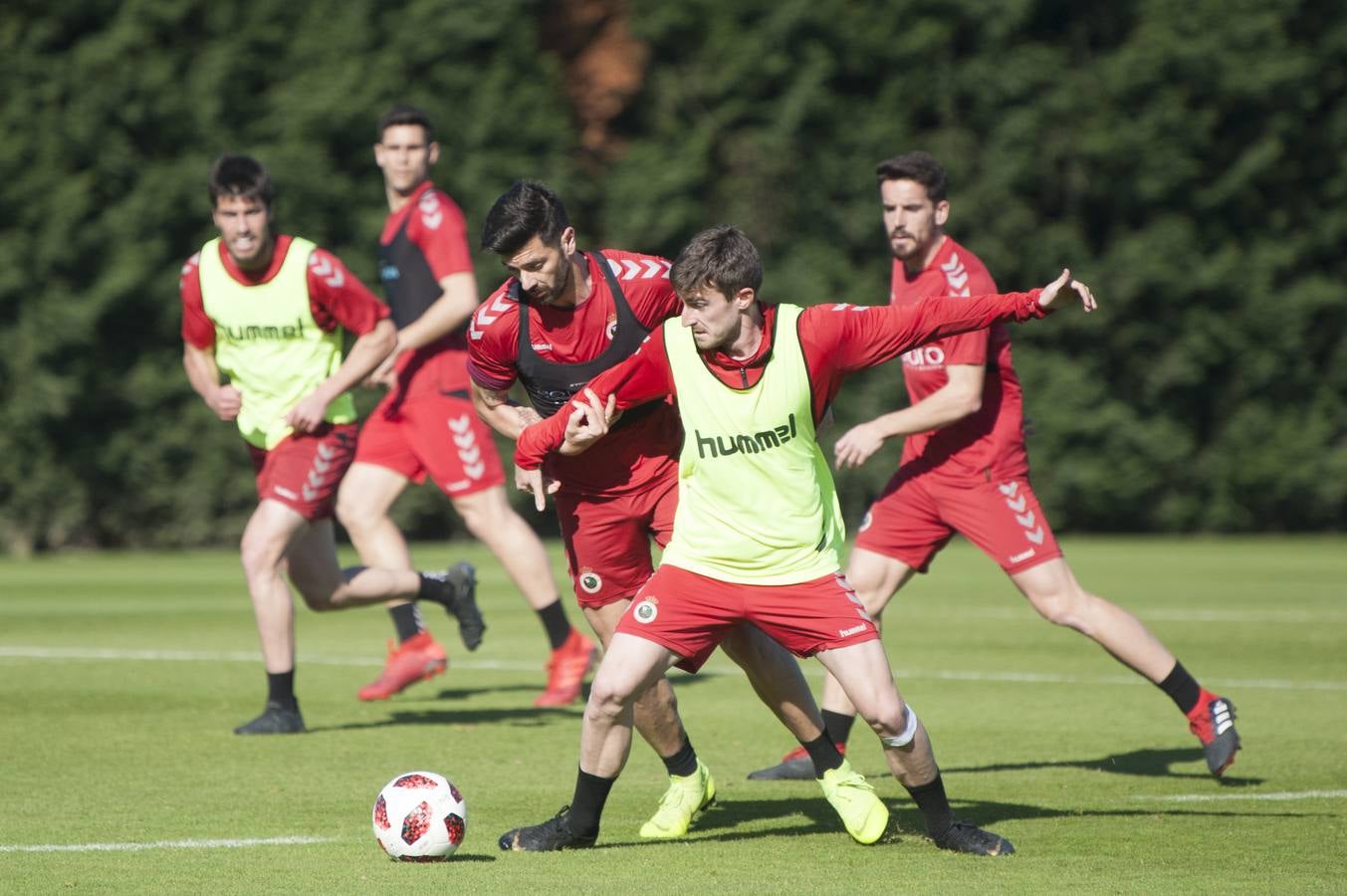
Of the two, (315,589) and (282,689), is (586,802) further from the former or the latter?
(315,589)

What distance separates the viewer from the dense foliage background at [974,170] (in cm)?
2191

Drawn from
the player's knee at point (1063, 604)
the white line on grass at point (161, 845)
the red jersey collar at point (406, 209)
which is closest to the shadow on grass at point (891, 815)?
the player's knee at point (1063, 604)

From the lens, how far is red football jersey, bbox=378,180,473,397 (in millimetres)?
9758

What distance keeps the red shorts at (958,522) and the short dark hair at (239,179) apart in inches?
121

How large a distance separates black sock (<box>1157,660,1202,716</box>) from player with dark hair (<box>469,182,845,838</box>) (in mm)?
1922

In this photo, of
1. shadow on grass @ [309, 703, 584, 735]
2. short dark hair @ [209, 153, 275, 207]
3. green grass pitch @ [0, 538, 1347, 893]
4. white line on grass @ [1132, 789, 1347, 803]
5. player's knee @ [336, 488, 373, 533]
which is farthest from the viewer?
player's knee @ [336, 488, 373, 533]

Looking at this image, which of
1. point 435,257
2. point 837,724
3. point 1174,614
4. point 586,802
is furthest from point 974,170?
point 586,802

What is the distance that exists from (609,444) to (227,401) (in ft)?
9.43

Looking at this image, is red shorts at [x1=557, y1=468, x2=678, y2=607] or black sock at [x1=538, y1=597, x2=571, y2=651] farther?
black sock at [x1=538, y1=597, x2=571, y2=651]

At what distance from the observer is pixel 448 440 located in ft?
32.2

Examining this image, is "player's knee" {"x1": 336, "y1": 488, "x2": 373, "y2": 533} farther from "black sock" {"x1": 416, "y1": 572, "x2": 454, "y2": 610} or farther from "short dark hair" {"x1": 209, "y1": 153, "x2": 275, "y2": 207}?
"short dark hair" {"x1": 209, "y1": 153, "x2": 275, "y2": 207}

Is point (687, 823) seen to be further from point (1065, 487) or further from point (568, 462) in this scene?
point (1065, 487)

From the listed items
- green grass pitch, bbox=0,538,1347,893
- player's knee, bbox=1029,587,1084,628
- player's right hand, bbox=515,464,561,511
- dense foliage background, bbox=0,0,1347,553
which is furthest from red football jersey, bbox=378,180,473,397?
dense foliage background, bbox=0,0,1347,553

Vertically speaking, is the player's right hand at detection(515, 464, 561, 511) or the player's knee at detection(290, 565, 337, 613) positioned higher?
the player's right hand at detection(515, 464, 561, 511)
